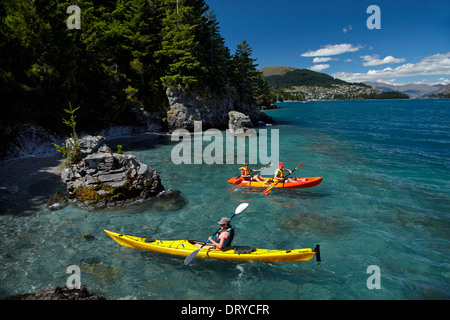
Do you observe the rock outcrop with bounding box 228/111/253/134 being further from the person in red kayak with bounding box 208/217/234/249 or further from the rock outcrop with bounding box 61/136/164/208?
the person in red kayak with bounding box 208/217/234/249

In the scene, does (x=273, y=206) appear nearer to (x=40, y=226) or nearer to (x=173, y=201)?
(x=173, y=201)

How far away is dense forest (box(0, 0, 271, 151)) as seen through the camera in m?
19.6

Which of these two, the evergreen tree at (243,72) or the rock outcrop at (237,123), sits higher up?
the evergreen tree at (243,72)

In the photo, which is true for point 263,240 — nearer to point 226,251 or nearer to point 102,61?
point 226,251

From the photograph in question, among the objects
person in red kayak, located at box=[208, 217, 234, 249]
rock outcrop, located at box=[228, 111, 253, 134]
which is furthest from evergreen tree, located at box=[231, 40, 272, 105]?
person in red kayak, located at box=[208, 217, 234, 249]

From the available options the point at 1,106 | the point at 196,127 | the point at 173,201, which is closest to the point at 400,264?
the point at 173,201

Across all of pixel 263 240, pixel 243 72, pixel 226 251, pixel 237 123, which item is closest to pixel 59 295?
pixel 226 251

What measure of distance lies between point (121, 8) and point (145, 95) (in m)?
14.6

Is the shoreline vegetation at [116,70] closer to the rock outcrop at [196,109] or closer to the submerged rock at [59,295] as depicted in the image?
the rock outcrop at [196,109]

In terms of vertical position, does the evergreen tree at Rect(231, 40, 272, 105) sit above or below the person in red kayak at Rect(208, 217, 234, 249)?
above

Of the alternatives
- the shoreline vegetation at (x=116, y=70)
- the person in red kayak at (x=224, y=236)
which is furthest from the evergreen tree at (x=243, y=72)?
the person in red kayak at (x=224, y=236)

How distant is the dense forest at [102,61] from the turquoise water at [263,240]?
13.6 metres

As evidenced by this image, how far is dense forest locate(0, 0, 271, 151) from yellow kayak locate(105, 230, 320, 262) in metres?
17.7

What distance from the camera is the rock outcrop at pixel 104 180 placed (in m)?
13.6
